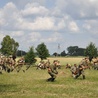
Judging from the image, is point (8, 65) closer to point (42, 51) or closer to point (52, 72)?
point (52, 72)

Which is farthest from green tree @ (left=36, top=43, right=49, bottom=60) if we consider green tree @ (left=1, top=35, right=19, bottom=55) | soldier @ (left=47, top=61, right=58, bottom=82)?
soldier @ (left=47, top=61, right=58, bottom=82)

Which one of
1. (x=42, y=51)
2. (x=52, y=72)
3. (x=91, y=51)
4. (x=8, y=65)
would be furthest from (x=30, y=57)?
(x=52, y=72)

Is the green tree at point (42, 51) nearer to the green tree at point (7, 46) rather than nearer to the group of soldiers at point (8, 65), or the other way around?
the green tree at point (7, 46)

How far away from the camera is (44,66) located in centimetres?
6225

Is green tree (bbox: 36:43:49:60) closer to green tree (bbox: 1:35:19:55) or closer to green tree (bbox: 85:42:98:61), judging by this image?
green tree (bbox: 85:42:98:61)

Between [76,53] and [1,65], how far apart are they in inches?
6005

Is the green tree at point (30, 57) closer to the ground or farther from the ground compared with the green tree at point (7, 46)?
closer to the ground

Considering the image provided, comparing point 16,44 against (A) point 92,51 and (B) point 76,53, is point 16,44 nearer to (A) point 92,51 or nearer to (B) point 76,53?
(A) point 92,51

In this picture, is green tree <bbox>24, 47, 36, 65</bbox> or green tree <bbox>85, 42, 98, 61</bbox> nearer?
green tree <bbox>24, 47, 36, 65</bbox>

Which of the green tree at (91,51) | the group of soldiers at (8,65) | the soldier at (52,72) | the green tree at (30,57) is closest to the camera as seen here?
the soldier at (52,72)

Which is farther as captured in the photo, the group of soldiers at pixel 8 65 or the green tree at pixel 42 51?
the green tree at pixel 42 51

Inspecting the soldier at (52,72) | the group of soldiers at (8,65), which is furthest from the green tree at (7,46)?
the soldier at (52,72)

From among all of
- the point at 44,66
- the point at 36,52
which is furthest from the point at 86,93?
the point at 36,52

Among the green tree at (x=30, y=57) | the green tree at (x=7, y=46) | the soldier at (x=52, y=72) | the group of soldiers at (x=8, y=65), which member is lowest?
the soldier at (x=52, y=72)
